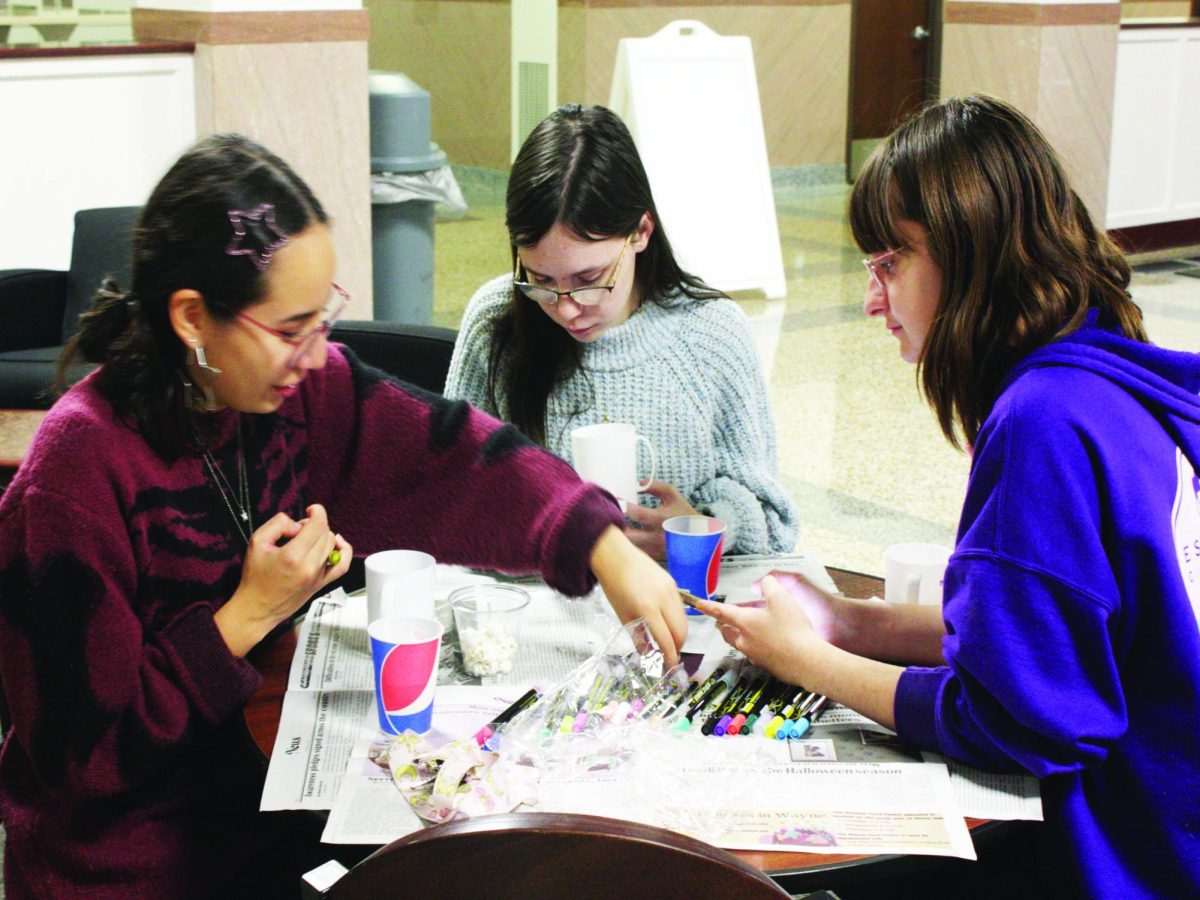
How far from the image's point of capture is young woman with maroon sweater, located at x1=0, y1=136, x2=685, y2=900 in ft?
4.29

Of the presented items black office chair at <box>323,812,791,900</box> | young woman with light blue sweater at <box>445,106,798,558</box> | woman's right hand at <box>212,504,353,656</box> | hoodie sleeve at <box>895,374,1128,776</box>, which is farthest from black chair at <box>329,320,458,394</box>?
black office chair at <box>323,812,791,900</box>

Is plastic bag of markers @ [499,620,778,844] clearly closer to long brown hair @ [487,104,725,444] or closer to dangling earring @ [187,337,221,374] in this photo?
dangling earring @ [187,337,221,374]

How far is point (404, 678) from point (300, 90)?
12.5 feet

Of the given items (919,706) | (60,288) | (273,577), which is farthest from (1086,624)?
(60,288)

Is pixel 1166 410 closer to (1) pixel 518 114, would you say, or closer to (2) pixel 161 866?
(2) pixel 161 866

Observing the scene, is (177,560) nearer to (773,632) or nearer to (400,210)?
(773,632)

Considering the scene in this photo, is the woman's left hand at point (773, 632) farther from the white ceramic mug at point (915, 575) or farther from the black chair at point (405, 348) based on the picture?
the black chair at point (405, 348)

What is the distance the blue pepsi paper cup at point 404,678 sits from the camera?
1316 millimetres

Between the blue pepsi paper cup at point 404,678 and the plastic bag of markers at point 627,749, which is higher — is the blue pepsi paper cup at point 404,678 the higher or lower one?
the higher one

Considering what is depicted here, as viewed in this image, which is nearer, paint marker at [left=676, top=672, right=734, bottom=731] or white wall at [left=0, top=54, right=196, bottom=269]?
paint marker at [left=676, top=672, right=734, bottom=731]

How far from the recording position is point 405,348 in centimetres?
246

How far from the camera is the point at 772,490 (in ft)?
6.69

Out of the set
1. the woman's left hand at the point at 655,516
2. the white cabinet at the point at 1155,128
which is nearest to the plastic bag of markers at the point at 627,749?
the woman's left hand at the point at 655,516

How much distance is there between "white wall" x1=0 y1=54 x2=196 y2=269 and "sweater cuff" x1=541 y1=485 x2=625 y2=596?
3.62 metres
